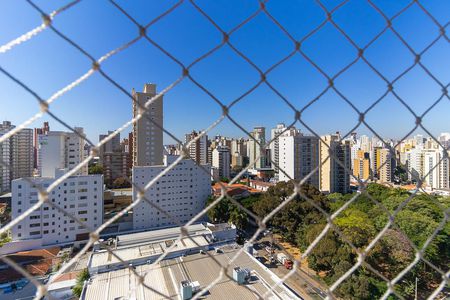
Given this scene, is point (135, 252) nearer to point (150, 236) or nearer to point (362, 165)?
point (150, 236)

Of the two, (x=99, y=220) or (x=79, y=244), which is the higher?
(x=99, y=220)

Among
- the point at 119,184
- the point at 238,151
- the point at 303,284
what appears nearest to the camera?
the point at 303,284

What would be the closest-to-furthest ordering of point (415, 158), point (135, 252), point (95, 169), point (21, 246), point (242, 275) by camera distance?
point (242, 275) → point (135, 252) → point (21, 246) → point (95, 169) → point (415, 158)

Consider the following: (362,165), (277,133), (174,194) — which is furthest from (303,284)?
(362,165)

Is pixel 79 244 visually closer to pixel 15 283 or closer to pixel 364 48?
pixel 15 283

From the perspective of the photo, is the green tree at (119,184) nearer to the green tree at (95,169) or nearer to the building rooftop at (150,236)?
the green tree at (95,169)

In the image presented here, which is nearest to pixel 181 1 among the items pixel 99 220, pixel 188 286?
pixel 188 286

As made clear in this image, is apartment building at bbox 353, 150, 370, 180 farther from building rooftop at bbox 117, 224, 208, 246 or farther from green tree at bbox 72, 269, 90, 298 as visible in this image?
green tree at bbox 72, 269, 90, 298

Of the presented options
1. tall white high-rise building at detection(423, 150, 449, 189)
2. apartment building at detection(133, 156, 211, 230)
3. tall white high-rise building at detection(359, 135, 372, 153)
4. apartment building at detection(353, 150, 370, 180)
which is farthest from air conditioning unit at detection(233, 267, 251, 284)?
tall white high-rise building at detection(359, 135, 372, 153)

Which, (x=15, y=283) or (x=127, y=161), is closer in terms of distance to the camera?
(x=15, y=283)
